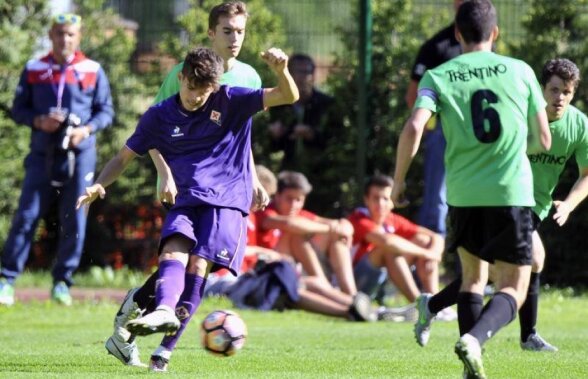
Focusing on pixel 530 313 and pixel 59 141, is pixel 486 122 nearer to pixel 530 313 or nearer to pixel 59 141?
pixel 530 313

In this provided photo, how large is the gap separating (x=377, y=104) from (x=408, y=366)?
7157mm

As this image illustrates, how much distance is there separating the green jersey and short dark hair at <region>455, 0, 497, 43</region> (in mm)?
100

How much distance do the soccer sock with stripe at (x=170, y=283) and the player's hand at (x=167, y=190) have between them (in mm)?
552

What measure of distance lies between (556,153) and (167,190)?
8.57 feet

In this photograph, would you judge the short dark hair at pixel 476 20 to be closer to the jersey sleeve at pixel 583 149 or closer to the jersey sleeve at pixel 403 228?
the jersey sleeve at pixel 583 149

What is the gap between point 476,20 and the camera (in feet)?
22.7

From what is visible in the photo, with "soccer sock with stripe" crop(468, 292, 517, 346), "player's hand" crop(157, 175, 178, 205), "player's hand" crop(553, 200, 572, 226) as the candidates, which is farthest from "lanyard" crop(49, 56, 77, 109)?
"soccer sock with stripe" crop(468, 292, 517, 346)

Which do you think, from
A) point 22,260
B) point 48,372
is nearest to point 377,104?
point 22,260

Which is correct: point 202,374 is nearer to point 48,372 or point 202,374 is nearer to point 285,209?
point 48,372

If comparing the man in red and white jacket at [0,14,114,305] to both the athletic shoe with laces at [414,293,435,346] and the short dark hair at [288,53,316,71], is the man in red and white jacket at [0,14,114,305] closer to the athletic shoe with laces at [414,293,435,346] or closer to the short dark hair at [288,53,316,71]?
the short dark hair at [288,53,316,71]

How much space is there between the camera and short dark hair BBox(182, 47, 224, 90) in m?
7.38

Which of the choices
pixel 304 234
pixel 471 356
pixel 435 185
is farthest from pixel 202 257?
pixel 435 185

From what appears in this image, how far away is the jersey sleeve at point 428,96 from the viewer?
22.6 feet

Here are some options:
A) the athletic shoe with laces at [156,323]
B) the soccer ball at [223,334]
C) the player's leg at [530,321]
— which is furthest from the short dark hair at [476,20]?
the player's leg at [530,321]
